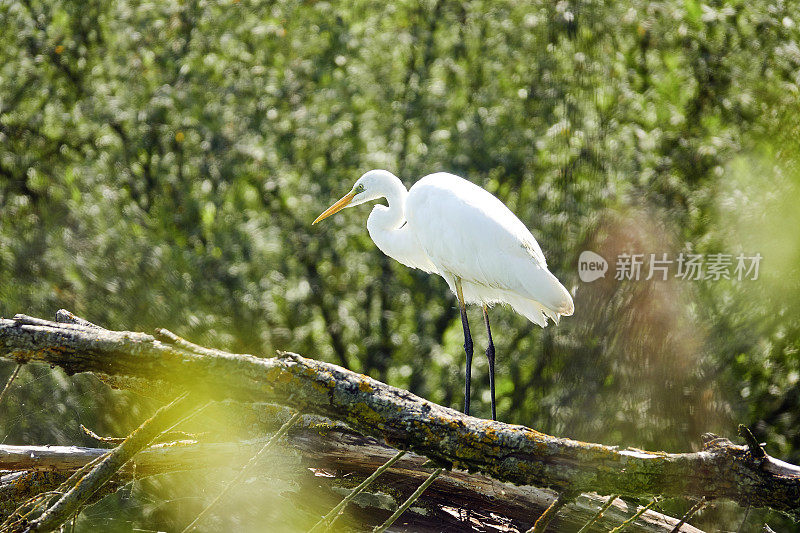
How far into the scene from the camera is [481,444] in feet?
5.60

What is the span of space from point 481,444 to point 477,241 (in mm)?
2086

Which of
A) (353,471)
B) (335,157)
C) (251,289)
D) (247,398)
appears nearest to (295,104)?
(335,157)

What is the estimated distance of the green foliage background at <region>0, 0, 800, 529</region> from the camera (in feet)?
17.3

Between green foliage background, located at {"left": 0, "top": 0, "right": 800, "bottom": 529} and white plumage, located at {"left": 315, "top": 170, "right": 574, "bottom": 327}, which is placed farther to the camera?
green foliage background, located at {"left": 0, "top": 0, "right": 800, "bottom": 529}

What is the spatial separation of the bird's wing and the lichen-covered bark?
1796 mm

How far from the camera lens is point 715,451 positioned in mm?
1721

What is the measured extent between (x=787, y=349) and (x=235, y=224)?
406cm

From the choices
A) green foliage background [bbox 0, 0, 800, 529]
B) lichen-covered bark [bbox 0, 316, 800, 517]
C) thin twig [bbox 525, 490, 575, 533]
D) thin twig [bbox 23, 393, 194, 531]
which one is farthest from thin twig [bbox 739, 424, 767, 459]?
green foliage background [bbox 0, 0, 800, 529]

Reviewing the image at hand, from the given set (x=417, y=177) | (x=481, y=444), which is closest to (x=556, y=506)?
(x=481, y=444)

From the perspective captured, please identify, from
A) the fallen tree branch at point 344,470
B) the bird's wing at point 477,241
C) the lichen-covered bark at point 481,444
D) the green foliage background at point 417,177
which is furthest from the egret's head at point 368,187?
the lichen-covered bark at point 481,444

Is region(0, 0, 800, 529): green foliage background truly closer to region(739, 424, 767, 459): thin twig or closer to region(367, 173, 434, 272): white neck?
region(367, 173, 434, 272): white neck

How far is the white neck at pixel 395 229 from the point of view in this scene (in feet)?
13.5

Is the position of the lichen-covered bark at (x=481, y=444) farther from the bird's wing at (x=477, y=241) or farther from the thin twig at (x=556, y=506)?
the bird's wing at (x=477, y=241)

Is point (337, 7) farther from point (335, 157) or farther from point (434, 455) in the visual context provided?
point (434, 455)
